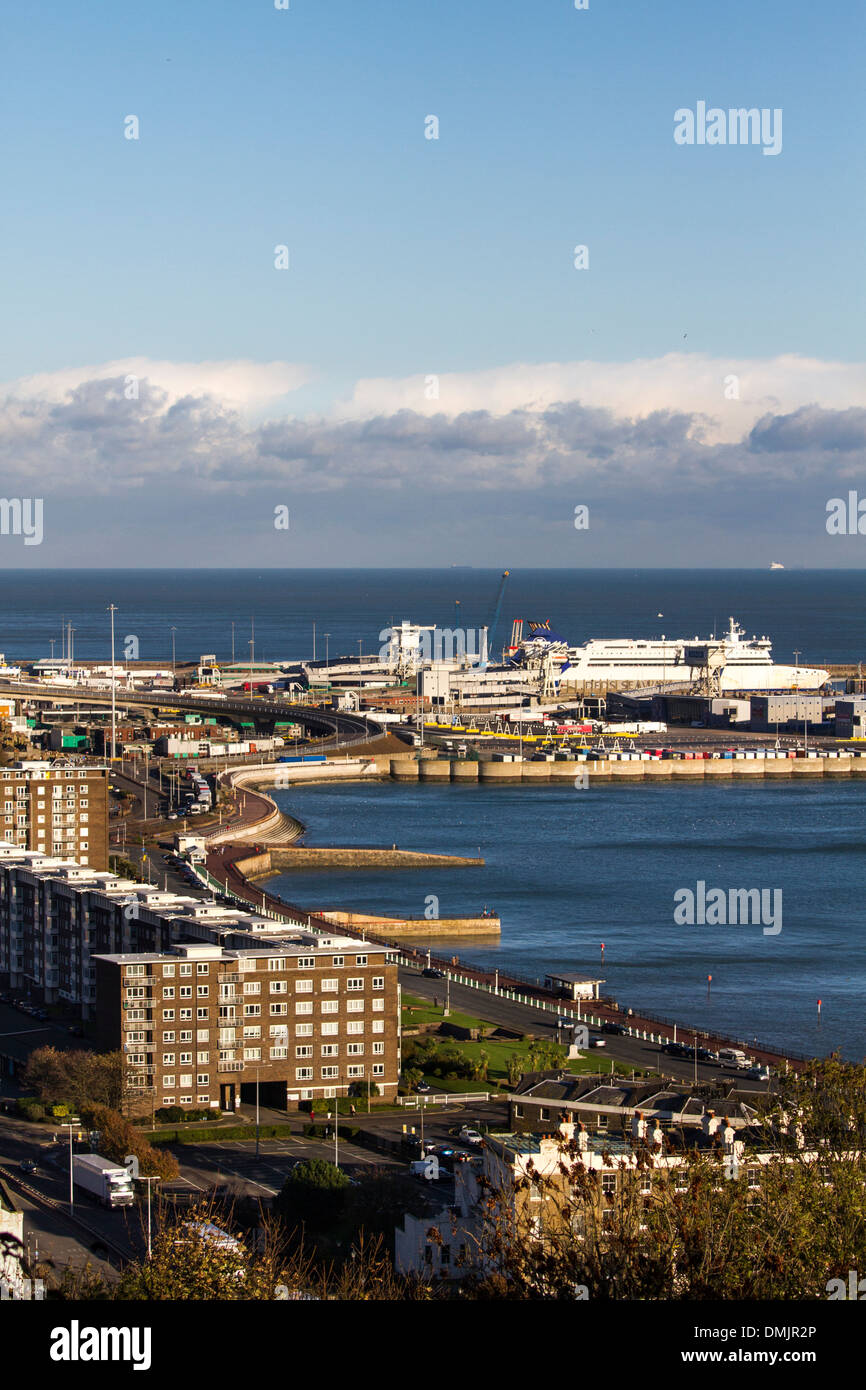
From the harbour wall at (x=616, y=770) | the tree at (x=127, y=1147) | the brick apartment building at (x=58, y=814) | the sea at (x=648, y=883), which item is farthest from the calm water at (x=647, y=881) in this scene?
the tree at (x=127, y=1147)

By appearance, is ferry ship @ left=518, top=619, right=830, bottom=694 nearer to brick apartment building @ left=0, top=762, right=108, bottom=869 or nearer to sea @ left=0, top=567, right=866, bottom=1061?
sea @ left=0, top=567, right=866, bottom=1061

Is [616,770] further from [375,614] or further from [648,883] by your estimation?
[375,614]

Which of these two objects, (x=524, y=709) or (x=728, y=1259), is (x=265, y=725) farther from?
(x=728, y=1259)

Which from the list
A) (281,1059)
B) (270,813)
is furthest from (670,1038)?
(270,813)

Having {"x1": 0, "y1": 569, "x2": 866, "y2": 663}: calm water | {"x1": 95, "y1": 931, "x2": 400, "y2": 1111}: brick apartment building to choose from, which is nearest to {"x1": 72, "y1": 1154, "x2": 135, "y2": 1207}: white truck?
{"x1": 95, "y1": 931, "x2": 400, "y2": 1111}: brick apartment building

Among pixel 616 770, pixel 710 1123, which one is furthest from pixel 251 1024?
pixel 616 770

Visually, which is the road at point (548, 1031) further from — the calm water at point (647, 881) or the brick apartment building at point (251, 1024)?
the brick apartment building at point (251, 1024)
